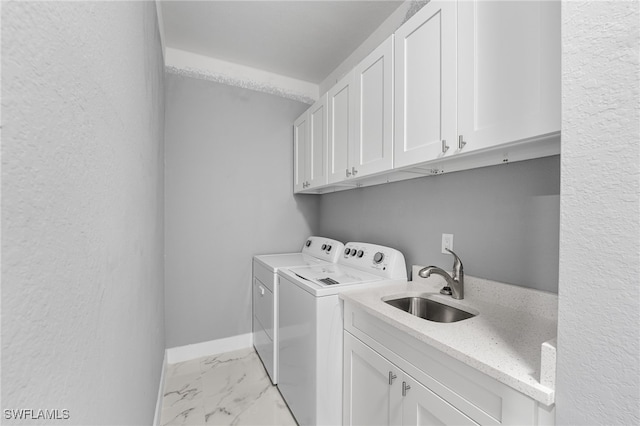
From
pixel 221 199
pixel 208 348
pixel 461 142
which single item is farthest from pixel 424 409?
pixel 221 199

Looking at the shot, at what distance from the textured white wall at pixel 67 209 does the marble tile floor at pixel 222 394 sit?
1108mm

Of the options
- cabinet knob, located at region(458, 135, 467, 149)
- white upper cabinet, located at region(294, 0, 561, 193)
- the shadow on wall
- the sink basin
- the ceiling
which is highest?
the ceiling

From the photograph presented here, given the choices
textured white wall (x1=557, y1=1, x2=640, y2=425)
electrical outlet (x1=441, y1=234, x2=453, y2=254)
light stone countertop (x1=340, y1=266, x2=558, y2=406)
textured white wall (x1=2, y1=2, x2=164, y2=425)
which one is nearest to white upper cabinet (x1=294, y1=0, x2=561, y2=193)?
textured white wall (x1=557, y1=1, x2=640, y2=425)

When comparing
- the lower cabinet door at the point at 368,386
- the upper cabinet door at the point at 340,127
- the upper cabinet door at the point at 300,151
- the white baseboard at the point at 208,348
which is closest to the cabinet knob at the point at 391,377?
the lower cabinet door at the point at 368,386

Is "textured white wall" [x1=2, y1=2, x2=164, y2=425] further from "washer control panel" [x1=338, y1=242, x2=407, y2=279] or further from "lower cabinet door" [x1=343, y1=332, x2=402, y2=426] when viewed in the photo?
"washer control panel" [x1=338, y1=242, x2=407, y2=279]

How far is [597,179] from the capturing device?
64cm

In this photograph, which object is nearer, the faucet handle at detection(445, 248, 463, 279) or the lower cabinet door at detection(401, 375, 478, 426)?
the lower cabinet door at detection(401, 375, 478, 426)

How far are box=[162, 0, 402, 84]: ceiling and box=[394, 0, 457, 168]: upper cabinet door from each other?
2.62ft

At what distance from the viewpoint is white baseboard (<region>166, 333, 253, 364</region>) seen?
2.42 metres

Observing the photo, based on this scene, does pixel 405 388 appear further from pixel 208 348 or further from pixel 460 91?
pixel 208 348

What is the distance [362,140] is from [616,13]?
1181 mm

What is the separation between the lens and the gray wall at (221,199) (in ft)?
8.02

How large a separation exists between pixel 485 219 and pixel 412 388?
86 centimetres

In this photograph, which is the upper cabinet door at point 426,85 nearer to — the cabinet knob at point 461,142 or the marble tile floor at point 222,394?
the cabinet knob at point 461,142
